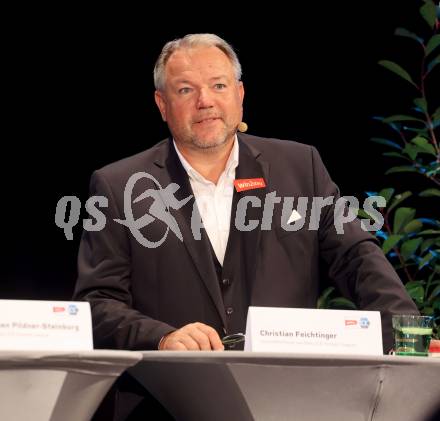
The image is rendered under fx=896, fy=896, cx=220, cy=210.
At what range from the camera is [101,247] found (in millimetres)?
2473

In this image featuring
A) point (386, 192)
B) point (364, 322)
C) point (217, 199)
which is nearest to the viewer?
point (364, 322)

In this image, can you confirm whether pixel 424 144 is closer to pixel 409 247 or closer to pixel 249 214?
pixel 409 247

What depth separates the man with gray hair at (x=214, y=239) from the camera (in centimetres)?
241

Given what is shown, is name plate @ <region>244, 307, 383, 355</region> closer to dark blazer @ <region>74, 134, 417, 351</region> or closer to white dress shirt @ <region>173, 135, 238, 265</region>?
dark blazer @ <region>74, 134, 417, 351</region>

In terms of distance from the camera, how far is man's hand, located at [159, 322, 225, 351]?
1.77 metres

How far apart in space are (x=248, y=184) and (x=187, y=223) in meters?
0.23

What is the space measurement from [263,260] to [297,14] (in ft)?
5.89

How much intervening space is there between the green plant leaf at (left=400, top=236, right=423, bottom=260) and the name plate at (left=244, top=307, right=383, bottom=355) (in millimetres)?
1662

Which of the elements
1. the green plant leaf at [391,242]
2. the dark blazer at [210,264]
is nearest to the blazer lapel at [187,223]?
the dark blazer at [210,264]

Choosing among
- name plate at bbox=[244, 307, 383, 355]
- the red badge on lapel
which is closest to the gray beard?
the red badge on lapel

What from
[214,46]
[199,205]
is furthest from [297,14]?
[199,205]

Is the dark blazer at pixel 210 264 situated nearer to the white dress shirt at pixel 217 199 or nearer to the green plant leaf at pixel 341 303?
the white dress shirt at pixel 217 199

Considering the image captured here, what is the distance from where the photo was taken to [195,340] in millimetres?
1787

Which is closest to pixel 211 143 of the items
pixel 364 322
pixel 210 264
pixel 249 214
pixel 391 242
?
pixel 249 214
